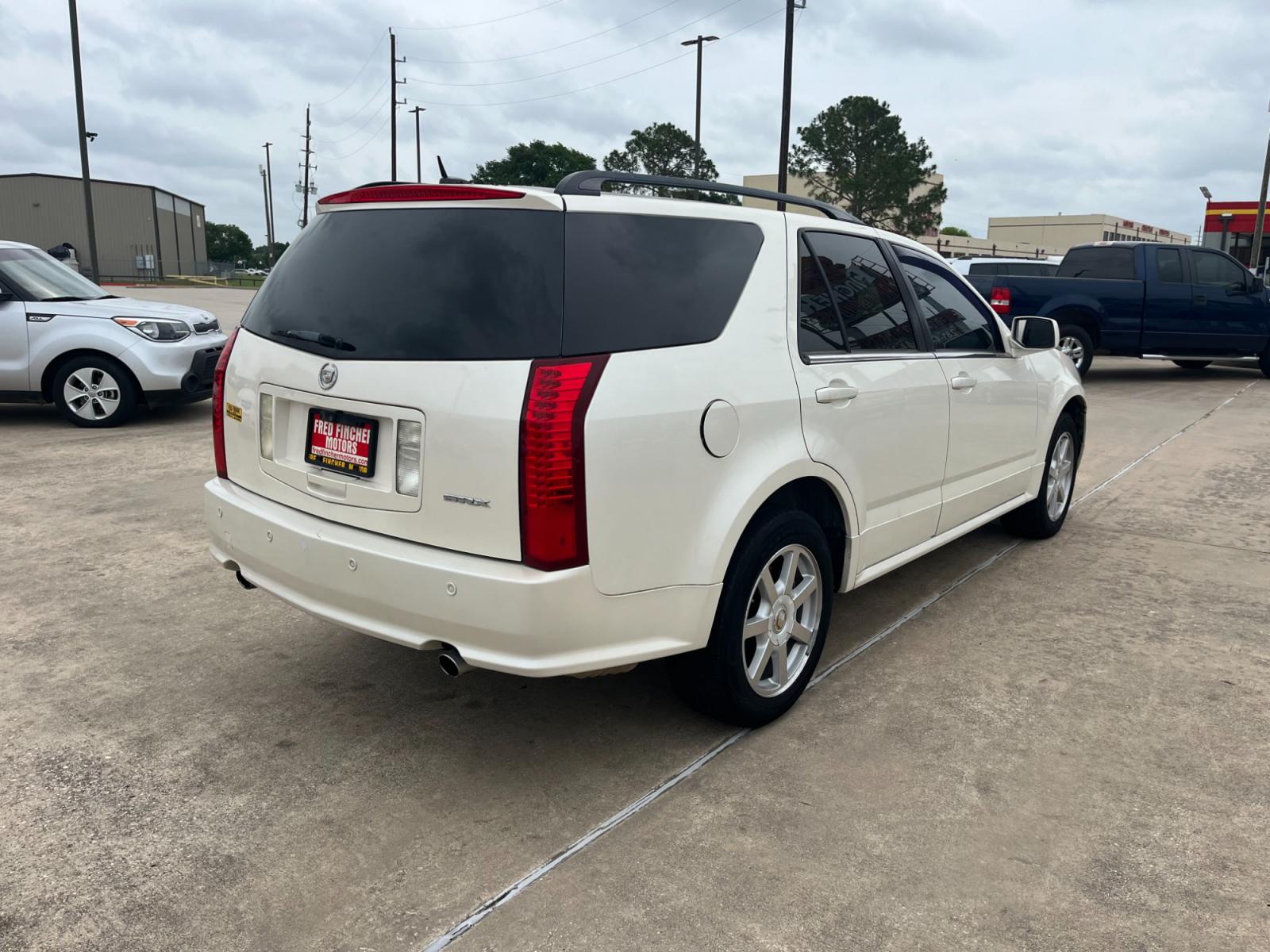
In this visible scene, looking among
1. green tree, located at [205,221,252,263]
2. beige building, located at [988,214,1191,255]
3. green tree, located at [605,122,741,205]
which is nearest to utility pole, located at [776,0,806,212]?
green tree, located at [605,122,741,205]

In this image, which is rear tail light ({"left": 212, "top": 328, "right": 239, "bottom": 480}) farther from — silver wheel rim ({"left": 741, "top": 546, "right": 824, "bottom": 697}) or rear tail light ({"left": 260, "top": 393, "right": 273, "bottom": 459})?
silver wheel rim ({"left": 741, "top": 546, "right": 824, "bottom": 697})

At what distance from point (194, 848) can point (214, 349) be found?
736 cm

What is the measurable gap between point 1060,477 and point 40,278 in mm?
8564

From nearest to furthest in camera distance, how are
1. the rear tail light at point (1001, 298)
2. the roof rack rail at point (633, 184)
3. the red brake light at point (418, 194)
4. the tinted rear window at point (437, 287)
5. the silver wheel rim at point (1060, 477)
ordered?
1. the tinted rear window at point (437, 287)
2. the red brake light at point (418, 194)
3. the roof rack rail at point (633, 184)
4. the silver wheel rim at point (1060, 477)
5. the rear tail light at point (1001, 298)

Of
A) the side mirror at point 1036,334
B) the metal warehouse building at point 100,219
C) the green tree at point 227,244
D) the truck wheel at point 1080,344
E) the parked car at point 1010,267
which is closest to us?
the side mirror at point 1036,334

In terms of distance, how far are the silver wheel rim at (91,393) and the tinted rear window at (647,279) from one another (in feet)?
23.8

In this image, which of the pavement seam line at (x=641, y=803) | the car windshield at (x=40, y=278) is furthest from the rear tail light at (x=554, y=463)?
the car windshield at (x=40, y=278)

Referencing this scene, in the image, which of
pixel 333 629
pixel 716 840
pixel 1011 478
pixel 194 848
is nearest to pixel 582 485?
pixel 716 840

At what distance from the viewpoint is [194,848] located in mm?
2590

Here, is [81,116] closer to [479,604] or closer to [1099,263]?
[1099,263]

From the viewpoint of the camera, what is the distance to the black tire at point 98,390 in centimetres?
851

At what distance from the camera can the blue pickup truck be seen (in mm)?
12891

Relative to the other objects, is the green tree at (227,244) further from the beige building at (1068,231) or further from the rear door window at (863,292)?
the rear door window at (863,292)

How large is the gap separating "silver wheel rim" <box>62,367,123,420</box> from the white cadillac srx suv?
6008mm
